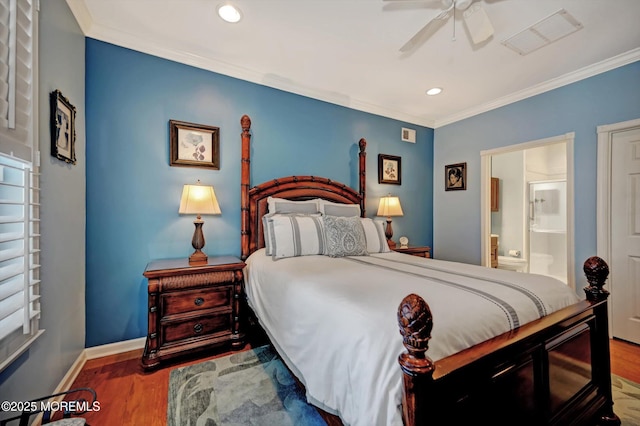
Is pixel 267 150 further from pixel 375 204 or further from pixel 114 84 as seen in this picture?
pixel 375 204

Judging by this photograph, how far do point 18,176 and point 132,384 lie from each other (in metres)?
1.46

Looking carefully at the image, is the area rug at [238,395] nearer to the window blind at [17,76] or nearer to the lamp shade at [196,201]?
the lamp shade at [196,201]

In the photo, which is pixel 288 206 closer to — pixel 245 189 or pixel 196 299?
pixel 245 189

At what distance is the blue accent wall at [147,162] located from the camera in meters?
2.17

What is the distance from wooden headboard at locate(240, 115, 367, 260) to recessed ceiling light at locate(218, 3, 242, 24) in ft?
2.64

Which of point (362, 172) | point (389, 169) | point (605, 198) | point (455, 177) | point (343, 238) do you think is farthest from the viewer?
point (455, 177)

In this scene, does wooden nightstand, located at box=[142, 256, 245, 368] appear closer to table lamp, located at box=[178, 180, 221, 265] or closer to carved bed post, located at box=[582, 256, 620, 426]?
table lamp, located at box=[178, 180, 221, 265]

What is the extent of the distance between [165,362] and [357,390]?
179 cm

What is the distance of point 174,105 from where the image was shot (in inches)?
96.7

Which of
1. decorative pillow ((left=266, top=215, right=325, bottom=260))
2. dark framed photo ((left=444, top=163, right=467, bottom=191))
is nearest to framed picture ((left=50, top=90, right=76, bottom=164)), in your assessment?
decorative pillow ((left=266, top=215, right=325, bottom=260))

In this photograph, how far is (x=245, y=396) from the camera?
5.49ft

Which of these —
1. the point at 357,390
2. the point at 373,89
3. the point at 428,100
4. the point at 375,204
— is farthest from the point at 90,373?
the point at 428,100

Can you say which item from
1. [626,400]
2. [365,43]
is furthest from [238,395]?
[365,43]

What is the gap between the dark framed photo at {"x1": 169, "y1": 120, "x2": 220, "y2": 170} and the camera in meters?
2.43
